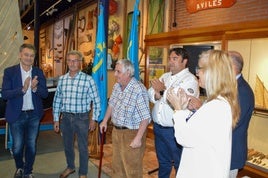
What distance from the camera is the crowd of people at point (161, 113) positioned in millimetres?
1616

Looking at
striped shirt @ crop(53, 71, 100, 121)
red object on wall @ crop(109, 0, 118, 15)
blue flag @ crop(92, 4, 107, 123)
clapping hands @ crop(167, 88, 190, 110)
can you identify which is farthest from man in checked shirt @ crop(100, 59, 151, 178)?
red object on wall @ crop(109, 0, 118, 15)

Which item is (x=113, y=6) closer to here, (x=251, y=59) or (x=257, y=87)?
(x=251, y=59)

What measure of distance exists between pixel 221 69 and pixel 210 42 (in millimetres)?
2745

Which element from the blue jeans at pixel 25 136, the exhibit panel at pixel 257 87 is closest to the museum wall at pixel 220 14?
the exhibit panel at pixel 257 87

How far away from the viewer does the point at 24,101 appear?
128 inches

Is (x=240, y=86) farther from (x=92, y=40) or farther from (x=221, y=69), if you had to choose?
(x=92, y=40)

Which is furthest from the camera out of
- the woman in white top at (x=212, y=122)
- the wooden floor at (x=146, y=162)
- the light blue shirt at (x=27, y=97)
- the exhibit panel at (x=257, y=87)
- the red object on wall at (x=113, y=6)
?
the red object on wall at (x=113, y=6)

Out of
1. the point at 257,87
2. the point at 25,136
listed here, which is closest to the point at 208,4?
the point at 257,87

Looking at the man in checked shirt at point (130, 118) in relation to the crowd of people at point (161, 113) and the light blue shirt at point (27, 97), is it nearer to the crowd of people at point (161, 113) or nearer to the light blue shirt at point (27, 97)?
the crowd of people at point (161, 113)

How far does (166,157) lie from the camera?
3.15 meters

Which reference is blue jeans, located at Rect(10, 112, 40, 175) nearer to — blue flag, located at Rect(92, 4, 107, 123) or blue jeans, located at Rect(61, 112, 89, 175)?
blue jeans, located at Rect(61, 112, 89, 175)

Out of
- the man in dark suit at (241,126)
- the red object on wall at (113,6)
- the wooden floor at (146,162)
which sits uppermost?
the red object on wall at (113,6)

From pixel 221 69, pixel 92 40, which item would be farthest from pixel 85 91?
pixel 92 40

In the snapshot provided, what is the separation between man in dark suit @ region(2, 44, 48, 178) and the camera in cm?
316
